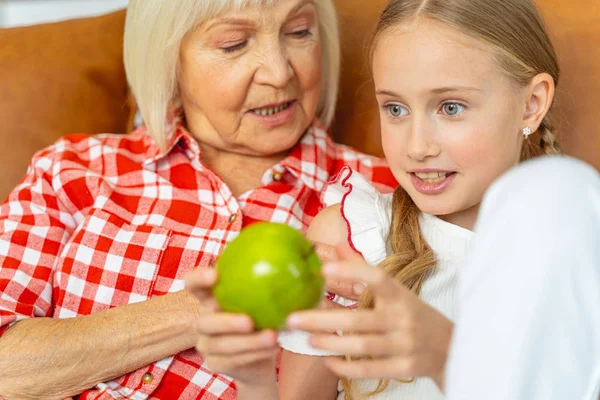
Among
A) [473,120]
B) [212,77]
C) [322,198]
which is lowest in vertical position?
[322,198]

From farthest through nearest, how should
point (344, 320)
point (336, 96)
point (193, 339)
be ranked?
point (336, 96) → point (193, 339) → point (344, 320)

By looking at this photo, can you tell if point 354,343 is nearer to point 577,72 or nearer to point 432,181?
point 432,181

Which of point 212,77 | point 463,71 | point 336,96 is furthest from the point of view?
point 336,96

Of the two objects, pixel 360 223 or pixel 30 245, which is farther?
pixel 30 245

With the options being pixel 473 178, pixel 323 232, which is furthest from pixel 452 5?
pixel 323 232

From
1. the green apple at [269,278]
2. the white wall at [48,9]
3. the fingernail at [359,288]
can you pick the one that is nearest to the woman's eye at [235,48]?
the fingernail at [359,288]

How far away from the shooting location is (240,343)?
2.86 ft

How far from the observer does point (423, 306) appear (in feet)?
2.78

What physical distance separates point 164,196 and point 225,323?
28.0 inches

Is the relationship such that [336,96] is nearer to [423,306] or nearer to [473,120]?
[473,120]

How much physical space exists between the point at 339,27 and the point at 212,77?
1.23 ft

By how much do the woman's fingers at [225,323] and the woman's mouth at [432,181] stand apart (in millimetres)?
416

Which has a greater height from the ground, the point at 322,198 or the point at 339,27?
the point at 339,27

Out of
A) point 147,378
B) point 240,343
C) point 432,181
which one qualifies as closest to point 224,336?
point 240,343
